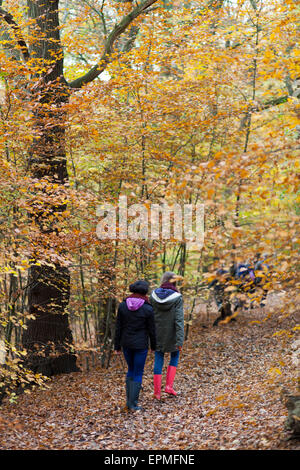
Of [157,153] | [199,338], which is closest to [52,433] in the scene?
[157,153]

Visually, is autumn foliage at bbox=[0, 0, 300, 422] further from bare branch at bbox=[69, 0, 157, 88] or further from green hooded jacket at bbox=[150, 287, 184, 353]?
green hooded jacket at bbox=[150, 287, 184, 353]

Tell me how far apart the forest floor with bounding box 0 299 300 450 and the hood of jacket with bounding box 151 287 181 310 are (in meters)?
1.38

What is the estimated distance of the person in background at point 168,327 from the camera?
708 centimetres

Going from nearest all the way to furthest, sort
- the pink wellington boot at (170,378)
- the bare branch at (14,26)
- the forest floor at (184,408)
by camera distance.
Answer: the forest floor at (184,408) → the pink wellington boot at (170,378) → the bare branch at (14,26)

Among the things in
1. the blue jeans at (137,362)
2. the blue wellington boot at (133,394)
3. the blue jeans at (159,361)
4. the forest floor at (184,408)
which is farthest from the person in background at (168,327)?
the blue jeans at (137,362)

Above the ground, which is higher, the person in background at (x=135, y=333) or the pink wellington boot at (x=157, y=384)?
the person in background at (x=135, y=333)

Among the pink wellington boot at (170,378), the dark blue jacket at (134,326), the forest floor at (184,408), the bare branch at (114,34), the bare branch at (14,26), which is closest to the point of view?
the forest floor at (184,408)

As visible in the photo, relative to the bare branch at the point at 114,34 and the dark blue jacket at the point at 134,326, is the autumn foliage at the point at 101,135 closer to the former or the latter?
the bare branch at the point at 114,34

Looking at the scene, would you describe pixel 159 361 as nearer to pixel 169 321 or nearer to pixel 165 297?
pixel 169 321

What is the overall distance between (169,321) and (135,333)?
0.90 metres

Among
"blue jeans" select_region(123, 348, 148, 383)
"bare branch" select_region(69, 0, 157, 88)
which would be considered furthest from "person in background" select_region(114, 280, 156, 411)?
"bare branch" select_region(69, 0, 157, 88)

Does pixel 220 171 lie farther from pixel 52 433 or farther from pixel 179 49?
pixel 179 49

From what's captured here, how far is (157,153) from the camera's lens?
911cm

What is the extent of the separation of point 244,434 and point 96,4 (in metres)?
9.35
